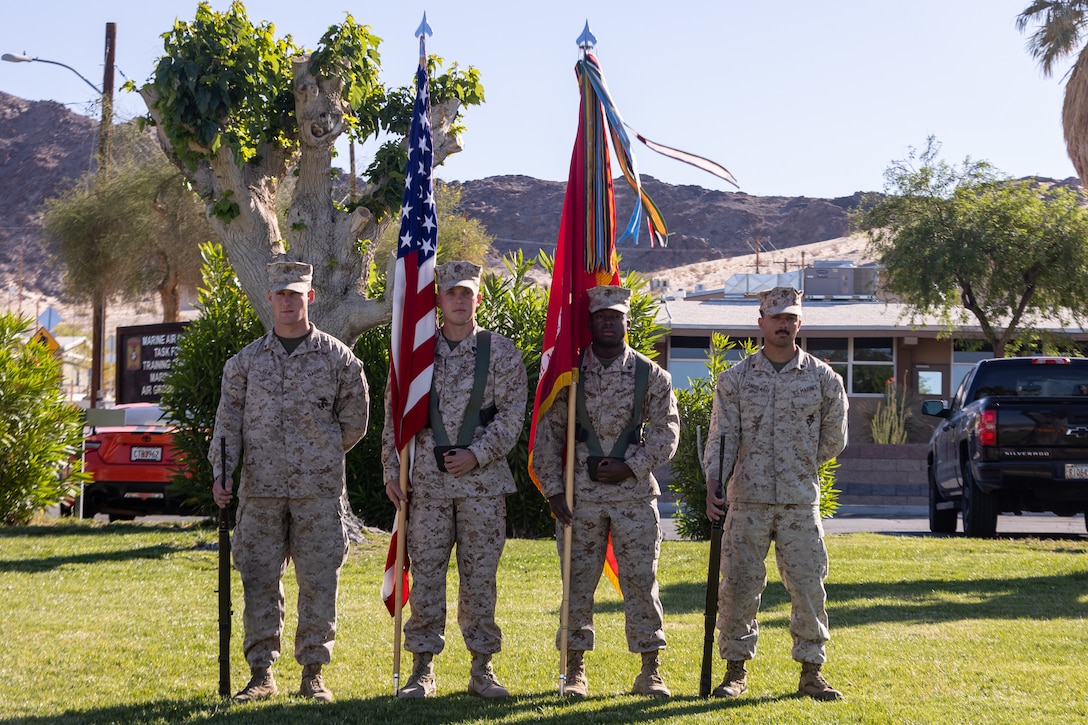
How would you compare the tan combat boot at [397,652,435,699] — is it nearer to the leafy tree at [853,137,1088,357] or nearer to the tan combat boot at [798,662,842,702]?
the tan combat boot at [798,662,842,702]

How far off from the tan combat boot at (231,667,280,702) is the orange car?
8.95 metres

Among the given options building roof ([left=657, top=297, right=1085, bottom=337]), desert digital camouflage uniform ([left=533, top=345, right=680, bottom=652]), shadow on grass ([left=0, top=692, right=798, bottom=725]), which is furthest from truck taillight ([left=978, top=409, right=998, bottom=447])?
building roof ([left=657, top=297, right=1085, bottom=337])

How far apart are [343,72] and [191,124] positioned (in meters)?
1.52

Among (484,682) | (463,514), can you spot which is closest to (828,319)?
(463,514)

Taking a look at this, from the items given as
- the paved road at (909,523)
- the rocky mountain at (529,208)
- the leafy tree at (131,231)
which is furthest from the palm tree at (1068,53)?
the rocky mountain at (529,208)

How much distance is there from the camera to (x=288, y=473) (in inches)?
260

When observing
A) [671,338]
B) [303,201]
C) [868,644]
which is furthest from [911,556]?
[671,338]

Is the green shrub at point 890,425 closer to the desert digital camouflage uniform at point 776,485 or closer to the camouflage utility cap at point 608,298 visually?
the desert digital camouflage uniform at point 776,485

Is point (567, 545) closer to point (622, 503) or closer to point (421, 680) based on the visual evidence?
point (622, 503)

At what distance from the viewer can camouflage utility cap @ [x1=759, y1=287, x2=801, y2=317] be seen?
670 centimetres

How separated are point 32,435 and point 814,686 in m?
10.1

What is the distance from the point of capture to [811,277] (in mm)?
43719

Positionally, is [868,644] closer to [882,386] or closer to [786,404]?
[786,404]

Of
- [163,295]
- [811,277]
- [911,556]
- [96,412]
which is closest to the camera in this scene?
[911,556]
